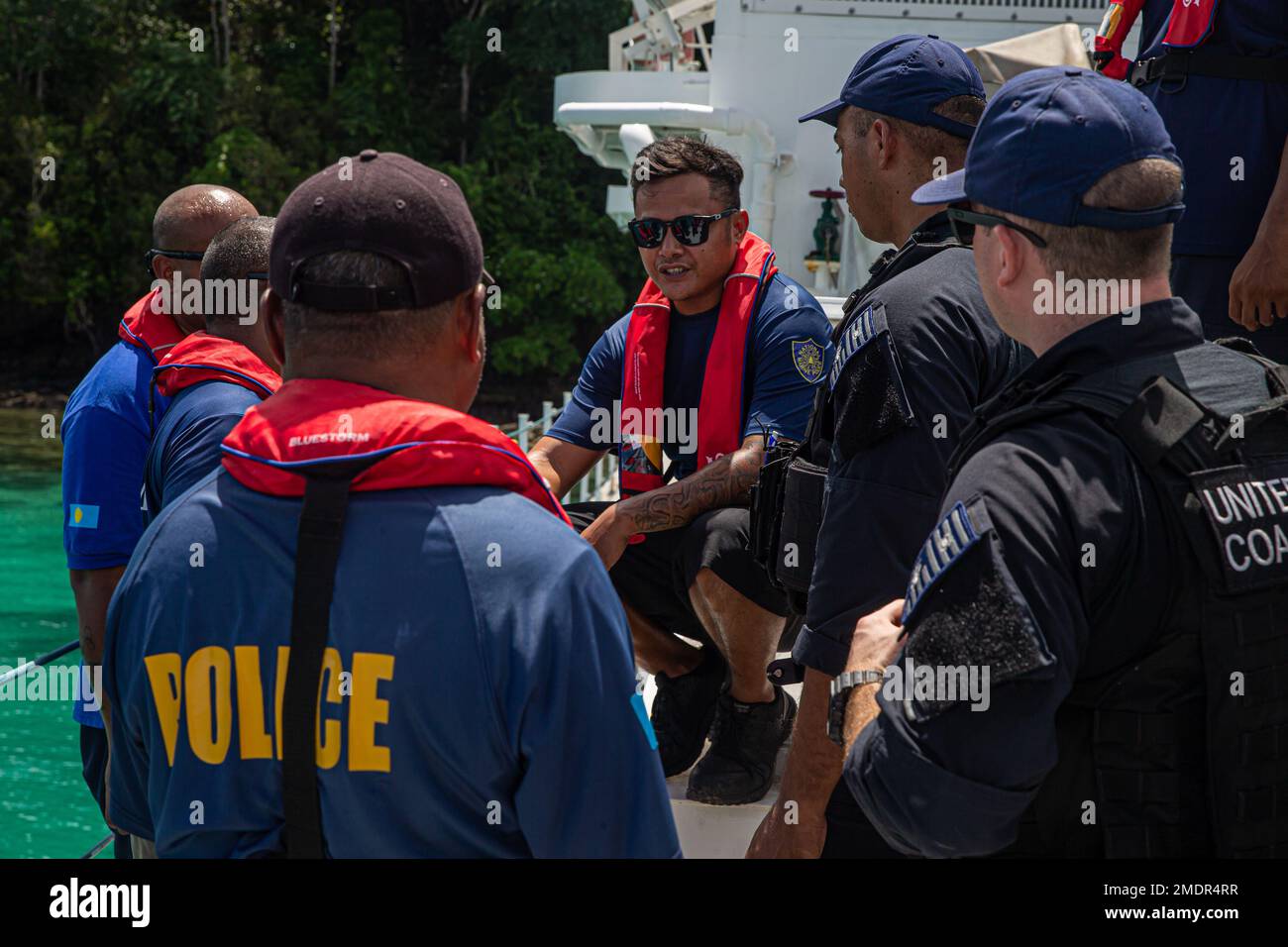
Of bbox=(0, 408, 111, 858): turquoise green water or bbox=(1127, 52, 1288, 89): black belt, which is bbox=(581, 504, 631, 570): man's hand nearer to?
bbox=(1127, 52, 1288, 89): black belt

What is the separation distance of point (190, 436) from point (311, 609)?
1.63m

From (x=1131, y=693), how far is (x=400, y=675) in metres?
0.98

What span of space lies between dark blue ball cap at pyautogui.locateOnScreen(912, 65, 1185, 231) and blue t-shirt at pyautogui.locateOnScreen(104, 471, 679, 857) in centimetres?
84

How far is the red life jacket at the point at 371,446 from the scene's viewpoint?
5.21 ft

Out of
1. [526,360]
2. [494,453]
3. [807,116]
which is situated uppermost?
[807,116]

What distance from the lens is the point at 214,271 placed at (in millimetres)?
3410

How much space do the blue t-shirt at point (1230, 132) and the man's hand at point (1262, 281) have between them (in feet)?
0.61

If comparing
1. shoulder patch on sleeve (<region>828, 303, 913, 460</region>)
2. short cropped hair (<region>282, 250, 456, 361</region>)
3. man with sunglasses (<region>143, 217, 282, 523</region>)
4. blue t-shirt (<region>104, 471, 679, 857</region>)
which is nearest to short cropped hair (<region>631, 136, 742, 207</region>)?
man with sunglasses (<region>143, 217, 282, 523</region>)

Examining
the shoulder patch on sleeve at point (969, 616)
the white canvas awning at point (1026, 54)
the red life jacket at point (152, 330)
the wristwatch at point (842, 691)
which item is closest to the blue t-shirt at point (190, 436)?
the red life jacket at point (152, 330)

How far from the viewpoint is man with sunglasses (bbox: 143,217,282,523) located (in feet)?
9.87

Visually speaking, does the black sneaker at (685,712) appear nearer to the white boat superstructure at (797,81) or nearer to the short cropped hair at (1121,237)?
the short cropped hair at (1121,237)

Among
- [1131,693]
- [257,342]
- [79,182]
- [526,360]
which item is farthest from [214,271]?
[79,182]
